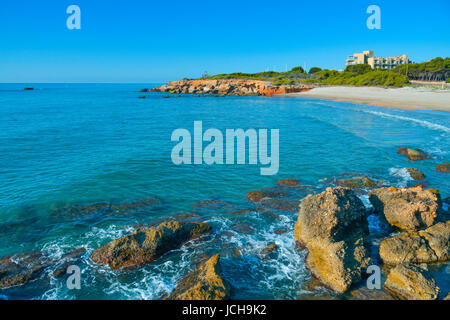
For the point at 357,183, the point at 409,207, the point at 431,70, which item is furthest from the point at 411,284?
the point at 431,70

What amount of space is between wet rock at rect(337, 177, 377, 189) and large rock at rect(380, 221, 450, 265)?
243 inches

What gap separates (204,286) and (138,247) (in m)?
3.19

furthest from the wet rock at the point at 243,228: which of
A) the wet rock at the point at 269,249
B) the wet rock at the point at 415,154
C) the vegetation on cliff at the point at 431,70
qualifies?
the vegetation on cliff at the point at 431,70

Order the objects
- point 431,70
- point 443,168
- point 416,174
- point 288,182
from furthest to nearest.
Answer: point 431,70
point 443,168
point 416,174
point 288,182

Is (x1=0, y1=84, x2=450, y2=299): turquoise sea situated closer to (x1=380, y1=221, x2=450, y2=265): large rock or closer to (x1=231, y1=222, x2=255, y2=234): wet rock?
(x1=231, y1=222, x2=255, y2=234): wet rock

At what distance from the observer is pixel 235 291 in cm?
841

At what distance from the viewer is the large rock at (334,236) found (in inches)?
336

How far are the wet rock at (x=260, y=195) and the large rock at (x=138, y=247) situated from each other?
5.26 metres

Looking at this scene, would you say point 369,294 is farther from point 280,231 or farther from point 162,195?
point 162,195

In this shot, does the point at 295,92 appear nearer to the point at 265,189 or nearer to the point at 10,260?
the point at 265,189

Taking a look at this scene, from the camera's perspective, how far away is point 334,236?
9766 mm

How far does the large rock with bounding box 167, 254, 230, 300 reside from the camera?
Result: 298 inches

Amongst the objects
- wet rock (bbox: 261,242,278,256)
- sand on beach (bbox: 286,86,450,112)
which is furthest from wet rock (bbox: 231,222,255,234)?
sand on beach (bbox: 286,86,450,112)

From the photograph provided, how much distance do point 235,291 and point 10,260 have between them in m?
7.84
